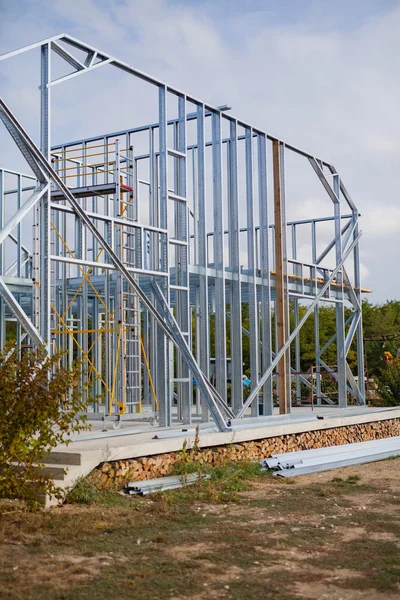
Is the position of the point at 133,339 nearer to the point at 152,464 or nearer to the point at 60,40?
the point at 152,464

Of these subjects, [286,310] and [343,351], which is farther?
[343,351]

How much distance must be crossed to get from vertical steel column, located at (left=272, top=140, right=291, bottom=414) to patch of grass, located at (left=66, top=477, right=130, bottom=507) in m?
7.45

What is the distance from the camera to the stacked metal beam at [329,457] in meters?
12.2

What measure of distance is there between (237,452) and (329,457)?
6.15ft

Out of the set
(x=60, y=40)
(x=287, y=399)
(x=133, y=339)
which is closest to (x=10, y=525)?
(x=133, y=339)

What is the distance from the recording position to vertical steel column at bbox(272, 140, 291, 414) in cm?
1631

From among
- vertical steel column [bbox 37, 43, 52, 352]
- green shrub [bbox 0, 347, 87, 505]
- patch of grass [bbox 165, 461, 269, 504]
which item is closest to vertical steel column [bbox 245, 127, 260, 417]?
patch of grass [bbox 165, 461, 269, 504]

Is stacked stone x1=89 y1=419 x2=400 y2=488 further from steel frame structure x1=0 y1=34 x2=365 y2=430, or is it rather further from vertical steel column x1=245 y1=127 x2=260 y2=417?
vertical steel column x1=245 y1=127 x2=260 y2=417

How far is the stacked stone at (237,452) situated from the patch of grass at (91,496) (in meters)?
0.22

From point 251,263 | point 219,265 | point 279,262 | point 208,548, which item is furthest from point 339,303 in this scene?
point 208,548

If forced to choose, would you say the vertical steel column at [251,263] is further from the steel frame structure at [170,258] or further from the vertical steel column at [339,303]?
the vertical steel column at [339,303]

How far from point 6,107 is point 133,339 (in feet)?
14.5

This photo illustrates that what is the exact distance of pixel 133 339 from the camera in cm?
1283

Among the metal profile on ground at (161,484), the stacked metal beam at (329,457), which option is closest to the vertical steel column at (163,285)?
the stacked metal beam at (329,457)
